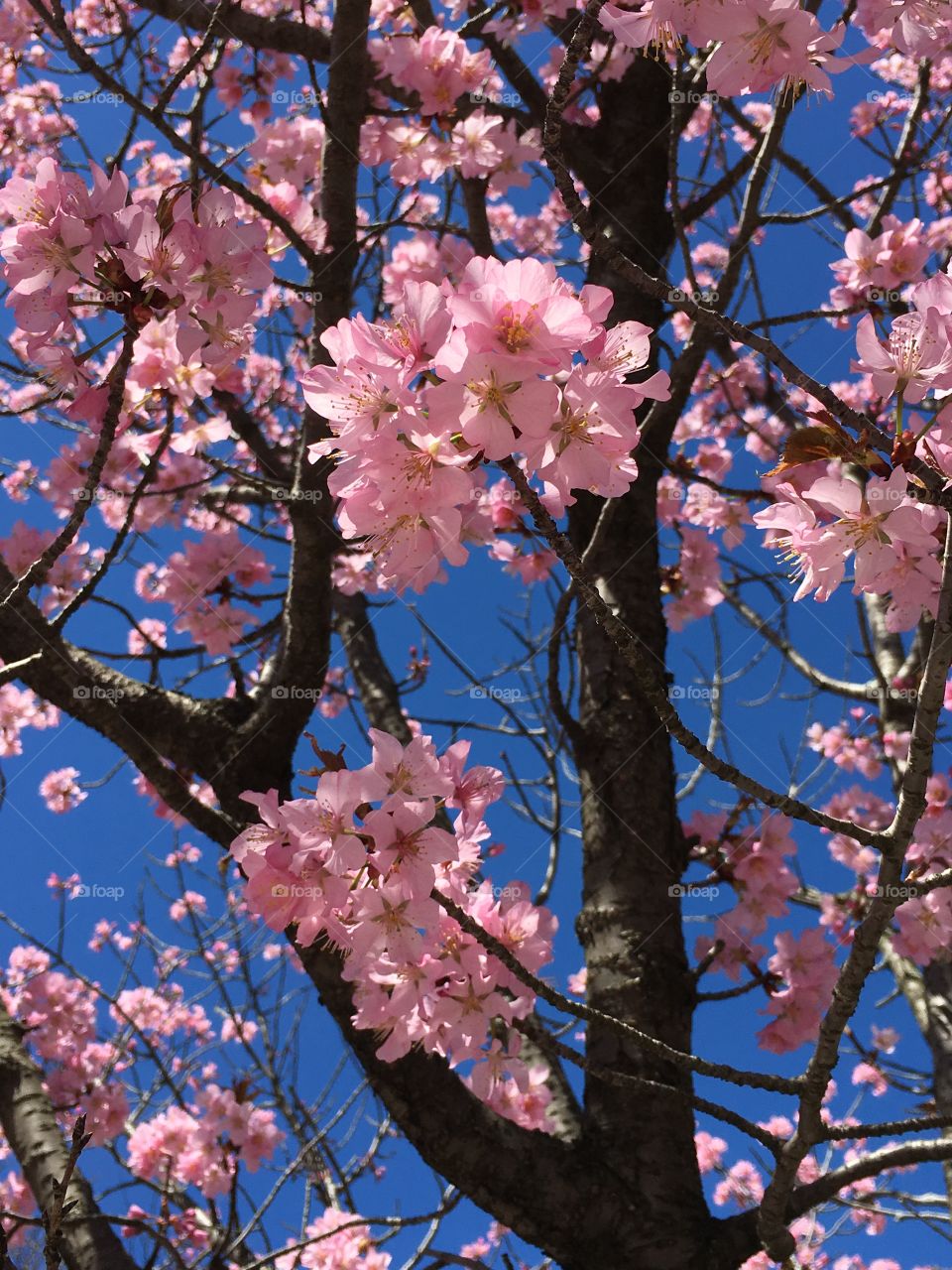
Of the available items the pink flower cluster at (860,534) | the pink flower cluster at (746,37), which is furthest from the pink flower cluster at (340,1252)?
the pink flower cluster at (746,37)

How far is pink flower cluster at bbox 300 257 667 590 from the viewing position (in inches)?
36.6

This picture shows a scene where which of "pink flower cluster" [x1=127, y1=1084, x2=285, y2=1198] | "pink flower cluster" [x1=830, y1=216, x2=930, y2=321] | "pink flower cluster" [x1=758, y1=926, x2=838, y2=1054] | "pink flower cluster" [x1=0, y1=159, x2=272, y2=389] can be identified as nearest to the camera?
"pink flower cluster" [x1=0, y1=159, x2=272, y2=389]

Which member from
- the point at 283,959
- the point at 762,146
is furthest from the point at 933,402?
the point at 283,959

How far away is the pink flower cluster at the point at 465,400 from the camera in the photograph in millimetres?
929

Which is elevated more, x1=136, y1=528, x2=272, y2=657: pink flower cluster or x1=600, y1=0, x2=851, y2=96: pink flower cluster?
x1=136, y1=528, x2=272, y2=657: pink flower cluster

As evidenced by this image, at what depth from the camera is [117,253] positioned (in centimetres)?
130

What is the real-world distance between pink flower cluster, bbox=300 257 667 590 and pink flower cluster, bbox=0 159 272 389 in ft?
1.30

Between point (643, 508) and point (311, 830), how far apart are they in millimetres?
1590

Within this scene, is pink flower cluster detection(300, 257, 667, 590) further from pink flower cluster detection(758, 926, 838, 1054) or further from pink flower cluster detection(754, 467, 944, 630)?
pink flower cluster detection(758, 926, 838, 1054)

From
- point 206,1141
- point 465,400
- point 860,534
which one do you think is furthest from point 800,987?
point 206,1141

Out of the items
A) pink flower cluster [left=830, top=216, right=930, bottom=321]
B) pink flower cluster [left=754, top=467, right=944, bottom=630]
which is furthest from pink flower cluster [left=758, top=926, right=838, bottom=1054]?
pink flower cluster [left=830, top=216, right=930, bottom=321]

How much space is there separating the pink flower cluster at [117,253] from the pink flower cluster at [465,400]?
15.6 inches

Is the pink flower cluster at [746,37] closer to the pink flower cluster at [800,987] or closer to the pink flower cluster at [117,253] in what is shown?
the pink flower cluster at [117,253]

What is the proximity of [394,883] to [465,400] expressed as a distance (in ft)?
2.49
